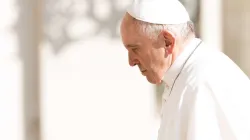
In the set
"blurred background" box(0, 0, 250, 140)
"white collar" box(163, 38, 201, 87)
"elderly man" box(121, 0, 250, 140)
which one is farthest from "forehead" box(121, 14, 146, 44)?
"blurred background" box(0, 0, 250, 140)

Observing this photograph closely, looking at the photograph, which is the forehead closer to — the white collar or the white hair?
the white hair

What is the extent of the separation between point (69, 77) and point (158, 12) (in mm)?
2632

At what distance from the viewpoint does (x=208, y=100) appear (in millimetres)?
2951

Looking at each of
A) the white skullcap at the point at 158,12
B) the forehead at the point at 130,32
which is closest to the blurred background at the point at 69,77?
the white skullcap at the point at 158,12

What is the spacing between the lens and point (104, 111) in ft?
19.4

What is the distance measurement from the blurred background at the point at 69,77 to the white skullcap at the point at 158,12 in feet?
7.62

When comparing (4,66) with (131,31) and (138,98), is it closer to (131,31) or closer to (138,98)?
(138,98)

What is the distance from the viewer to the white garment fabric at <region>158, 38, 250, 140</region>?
294 cm

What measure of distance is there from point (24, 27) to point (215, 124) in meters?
3.17

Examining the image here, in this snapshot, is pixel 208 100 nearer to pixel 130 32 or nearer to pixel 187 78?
pixel 187 78

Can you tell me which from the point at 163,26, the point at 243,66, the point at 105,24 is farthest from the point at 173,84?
the point at 243,66

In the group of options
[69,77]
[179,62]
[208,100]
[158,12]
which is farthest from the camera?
[69,77]

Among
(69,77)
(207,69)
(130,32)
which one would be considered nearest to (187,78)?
(207,69)

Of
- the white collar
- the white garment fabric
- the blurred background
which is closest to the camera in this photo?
the white garment fabric
